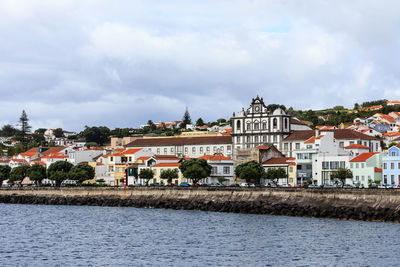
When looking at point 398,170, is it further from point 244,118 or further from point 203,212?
point 244,118

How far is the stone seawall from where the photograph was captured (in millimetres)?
57906

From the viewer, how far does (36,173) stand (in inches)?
4171

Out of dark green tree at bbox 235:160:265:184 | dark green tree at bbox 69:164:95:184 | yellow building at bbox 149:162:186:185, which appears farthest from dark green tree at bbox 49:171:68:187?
dark green tree at bbox 235:160:265:184

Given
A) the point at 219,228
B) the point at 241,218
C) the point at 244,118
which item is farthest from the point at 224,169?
the point at 219,228

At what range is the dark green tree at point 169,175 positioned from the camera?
94.7 metres

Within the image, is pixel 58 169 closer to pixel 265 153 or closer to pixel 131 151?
pixel 131 151

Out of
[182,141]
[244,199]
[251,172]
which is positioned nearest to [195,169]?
[251,172]

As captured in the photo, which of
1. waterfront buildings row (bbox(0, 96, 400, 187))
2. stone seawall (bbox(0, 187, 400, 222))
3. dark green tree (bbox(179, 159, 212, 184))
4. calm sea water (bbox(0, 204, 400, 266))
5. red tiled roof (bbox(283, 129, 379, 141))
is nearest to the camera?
calm sea water (bbox(0, 204, 400, 266))

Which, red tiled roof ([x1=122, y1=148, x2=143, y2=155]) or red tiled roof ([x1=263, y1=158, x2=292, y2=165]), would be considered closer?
red tiled roof ([x1=263, y1=158, x2=292, y2=165])

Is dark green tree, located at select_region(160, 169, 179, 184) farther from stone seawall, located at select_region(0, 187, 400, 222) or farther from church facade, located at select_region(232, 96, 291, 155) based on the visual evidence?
church facade, located at select_region(232, 96, 291, 155)

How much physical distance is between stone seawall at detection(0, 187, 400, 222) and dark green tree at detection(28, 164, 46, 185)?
7186 millimetres

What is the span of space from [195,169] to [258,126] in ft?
80.6

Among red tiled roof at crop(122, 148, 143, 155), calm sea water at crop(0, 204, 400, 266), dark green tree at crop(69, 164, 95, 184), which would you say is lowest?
calm sea water at crop(0, 204, 400, 266)

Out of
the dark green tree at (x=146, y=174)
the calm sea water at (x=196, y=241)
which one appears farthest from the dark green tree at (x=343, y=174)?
the dark green tree at (x=146, y=174)
